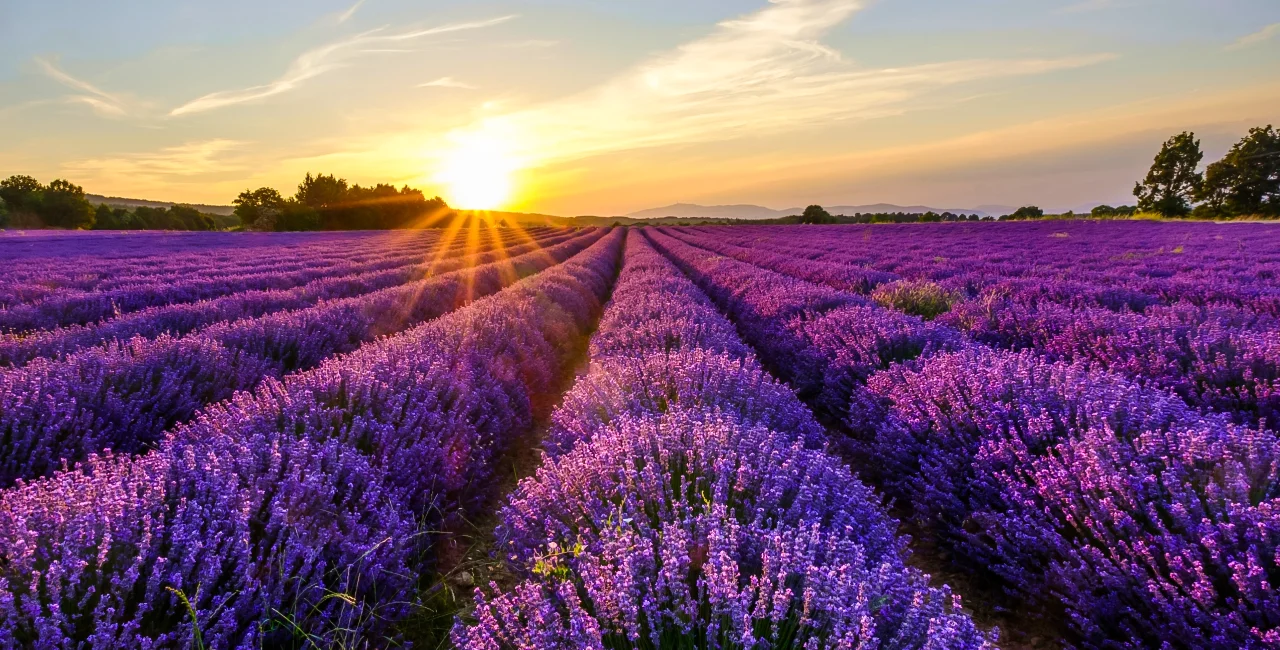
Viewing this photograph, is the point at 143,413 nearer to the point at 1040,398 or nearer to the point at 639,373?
the point at 639,373

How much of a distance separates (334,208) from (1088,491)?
57.6m

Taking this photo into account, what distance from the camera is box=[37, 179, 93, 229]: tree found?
41.7m

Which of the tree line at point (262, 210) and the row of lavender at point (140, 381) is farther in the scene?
the tree line at point (262, 210)

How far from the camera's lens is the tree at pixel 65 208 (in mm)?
41656

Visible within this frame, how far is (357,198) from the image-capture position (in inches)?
2146

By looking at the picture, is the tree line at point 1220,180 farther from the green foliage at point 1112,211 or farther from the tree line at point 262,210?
the tree line at point 262,210

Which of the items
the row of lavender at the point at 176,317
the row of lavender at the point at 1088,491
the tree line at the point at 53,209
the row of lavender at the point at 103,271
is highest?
the tree line at the point at 53,209

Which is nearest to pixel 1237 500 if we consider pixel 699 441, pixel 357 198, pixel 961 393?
pixel 961 393

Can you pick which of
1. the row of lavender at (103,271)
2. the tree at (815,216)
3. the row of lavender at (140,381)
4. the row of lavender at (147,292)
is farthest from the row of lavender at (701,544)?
the tree at (815,216)

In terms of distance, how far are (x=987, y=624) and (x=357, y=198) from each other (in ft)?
198

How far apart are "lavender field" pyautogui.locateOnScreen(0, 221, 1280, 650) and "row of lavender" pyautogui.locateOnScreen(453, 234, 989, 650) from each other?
0.01 m

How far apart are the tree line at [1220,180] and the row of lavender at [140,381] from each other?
48.0 m

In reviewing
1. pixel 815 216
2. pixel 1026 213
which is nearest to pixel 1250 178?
pixel 1026 213

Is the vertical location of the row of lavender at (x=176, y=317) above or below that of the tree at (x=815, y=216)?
below
